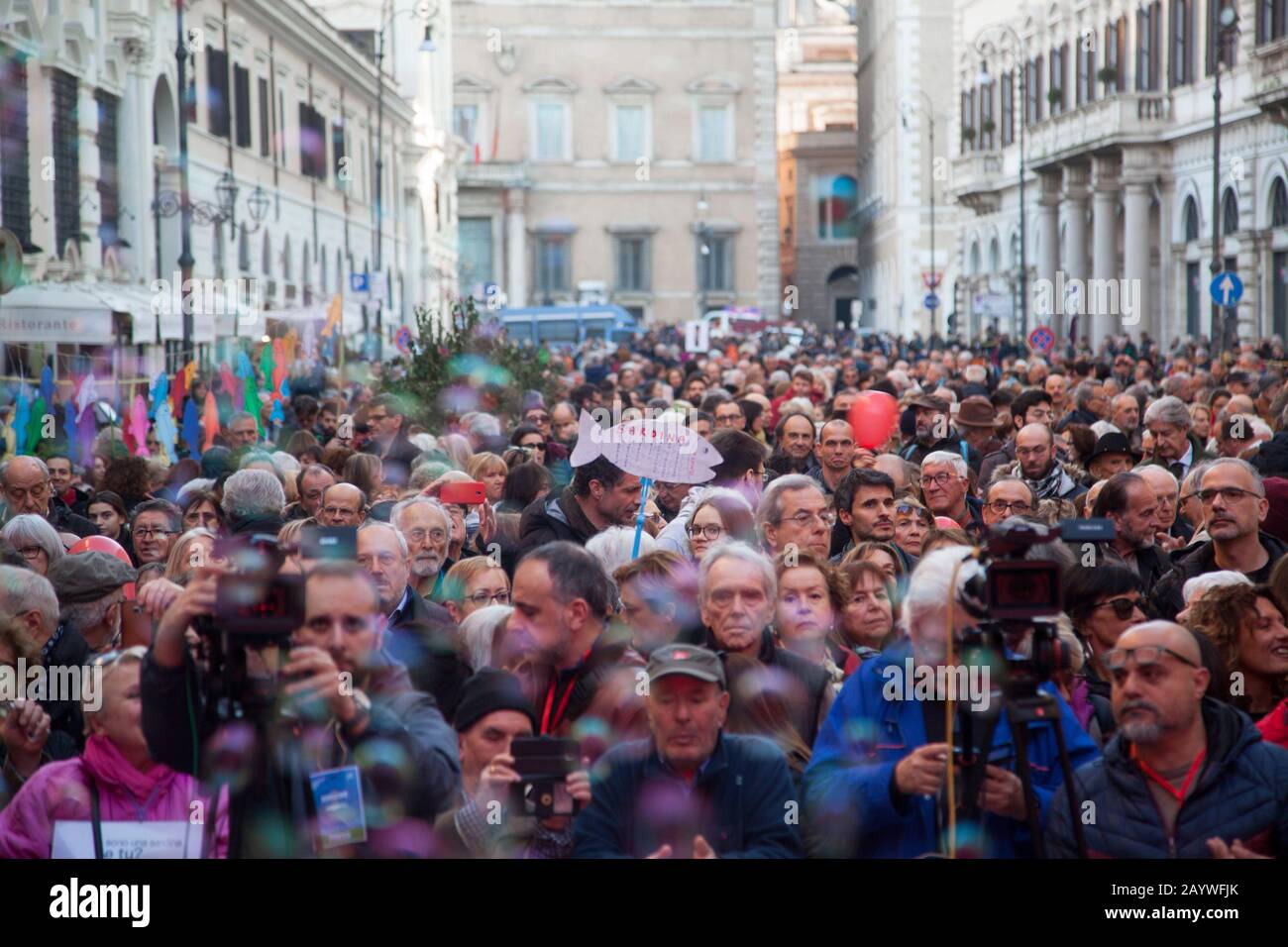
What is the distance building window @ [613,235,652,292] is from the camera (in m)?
88.8

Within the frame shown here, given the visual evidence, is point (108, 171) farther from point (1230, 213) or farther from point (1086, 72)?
point (1086, 72)

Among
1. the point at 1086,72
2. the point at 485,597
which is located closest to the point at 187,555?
the point at 485,597

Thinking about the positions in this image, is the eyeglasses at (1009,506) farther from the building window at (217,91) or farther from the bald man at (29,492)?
the building window at (217,91)

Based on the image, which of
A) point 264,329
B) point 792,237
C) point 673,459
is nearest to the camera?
point 673,459

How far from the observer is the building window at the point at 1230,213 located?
41750 mm

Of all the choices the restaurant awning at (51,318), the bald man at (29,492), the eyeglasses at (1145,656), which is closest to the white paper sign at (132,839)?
the eyeglasses at (1145,656)

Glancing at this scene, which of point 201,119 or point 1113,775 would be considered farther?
point 201,119

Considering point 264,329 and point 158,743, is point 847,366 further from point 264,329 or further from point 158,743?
point 158,743

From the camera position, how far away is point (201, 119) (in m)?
38.7

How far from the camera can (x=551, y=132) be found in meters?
89.4

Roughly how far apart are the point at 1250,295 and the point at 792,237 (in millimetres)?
63999

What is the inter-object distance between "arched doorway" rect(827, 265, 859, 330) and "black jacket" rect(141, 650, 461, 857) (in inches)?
3844

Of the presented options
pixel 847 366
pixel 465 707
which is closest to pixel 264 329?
pixel 847 366

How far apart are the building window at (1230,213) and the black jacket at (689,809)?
38306 mm
